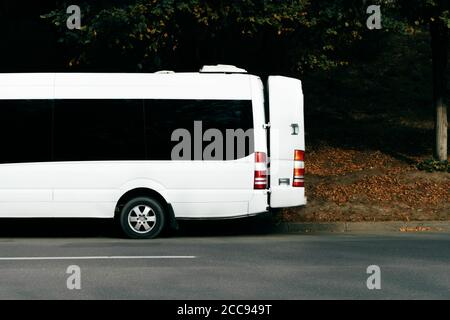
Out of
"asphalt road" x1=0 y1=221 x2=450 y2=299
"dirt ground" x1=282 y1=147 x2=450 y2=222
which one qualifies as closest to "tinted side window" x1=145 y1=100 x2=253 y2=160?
"asphalt road" x1=0 y1=221 x2=450 y2=299

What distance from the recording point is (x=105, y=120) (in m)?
14.3

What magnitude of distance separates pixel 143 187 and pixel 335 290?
17.8 feet

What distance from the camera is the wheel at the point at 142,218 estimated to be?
14.1 metres

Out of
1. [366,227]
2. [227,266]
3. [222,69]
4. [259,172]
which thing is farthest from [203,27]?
[227,266]

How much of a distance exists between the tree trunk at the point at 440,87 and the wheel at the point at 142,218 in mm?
7272

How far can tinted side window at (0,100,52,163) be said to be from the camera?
557 inches

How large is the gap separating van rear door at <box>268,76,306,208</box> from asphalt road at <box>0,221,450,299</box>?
2.15 ft

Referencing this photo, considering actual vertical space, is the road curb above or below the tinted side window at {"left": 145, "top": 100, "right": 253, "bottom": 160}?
Result: below

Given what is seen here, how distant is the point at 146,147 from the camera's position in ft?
46.5

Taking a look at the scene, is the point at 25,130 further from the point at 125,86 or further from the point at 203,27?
the point at 203,27

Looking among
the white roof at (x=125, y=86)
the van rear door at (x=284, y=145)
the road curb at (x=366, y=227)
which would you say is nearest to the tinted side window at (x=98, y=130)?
the white roof at (x=125, y=86)

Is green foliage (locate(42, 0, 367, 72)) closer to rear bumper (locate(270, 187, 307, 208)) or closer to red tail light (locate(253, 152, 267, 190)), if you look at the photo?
red tail light (locate(253, 152, 267, 190))
